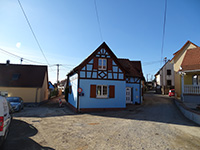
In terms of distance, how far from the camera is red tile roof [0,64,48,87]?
69.3ft

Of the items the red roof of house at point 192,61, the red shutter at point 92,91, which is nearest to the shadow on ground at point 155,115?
the red shutter at point 92,91

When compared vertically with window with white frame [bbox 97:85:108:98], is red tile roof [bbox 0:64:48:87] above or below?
above

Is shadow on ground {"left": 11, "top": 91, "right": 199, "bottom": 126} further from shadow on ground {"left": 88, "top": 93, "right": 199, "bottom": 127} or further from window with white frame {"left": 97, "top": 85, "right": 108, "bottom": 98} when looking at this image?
window with white frame {"left": 97, "top": 85, "right": 108, "bottom": 98}

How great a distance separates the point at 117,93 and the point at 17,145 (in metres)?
10.5

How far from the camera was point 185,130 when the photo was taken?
7.70m

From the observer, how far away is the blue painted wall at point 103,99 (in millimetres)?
14047

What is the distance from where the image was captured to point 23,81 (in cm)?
2145

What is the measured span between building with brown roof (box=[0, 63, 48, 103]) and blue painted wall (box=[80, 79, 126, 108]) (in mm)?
9847

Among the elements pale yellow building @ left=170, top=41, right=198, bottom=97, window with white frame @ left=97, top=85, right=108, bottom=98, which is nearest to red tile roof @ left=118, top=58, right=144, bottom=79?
window with white frame @ left=97, top=85, right=108, bottom=98

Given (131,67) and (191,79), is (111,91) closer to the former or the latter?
(131,67)

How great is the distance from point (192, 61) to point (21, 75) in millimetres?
23108

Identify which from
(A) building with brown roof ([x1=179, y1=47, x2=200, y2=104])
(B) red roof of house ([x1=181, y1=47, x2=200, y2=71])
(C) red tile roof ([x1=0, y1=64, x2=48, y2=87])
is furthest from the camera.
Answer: (C) red tile roof ([x1=0, y1=64, x2=48, y2=87])

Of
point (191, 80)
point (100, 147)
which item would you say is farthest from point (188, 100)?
point (100, 147)

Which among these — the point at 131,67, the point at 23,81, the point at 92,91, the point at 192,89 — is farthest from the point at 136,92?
the point at 23,81
